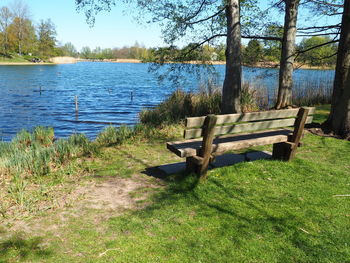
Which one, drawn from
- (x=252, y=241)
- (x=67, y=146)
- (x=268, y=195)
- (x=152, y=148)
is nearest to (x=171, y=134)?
(x=152, y=148)

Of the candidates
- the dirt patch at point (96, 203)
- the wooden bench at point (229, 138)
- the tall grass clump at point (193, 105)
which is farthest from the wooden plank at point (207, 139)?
the tall grass clump at point (193, 105)

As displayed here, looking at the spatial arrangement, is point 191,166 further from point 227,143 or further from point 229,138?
point 229,138

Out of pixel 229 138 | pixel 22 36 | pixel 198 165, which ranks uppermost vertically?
pixel 22 36

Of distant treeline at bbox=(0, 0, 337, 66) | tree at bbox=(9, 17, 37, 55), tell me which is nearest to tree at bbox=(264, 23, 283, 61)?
distant treeline at bbox=(0, 0, 337, 66)

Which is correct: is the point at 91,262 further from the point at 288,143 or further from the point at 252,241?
the point at 288,143

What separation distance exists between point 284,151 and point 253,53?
7935mm

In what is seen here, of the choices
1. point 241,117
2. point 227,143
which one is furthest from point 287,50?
point 227,143

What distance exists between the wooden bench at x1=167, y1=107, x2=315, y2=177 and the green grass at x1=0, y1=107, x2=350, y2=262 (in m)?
0.40

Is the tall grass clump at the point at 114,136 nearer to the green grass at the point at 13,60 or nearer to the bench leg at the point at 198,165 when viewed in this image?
the bench leg at the point at 198,165

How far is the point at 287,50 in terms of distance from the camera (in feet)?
31.0

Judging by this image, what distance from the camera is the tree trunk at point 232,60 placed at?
8938 mm

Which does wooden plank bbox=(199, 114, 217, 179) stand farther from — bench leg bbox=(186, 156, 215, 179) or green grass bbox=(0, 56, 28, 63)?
green grass bbox=(0, 56, 28, 63)

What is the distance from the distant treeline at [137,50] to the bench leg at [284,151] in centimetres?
591

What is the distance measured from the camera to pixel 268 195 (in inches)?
177
